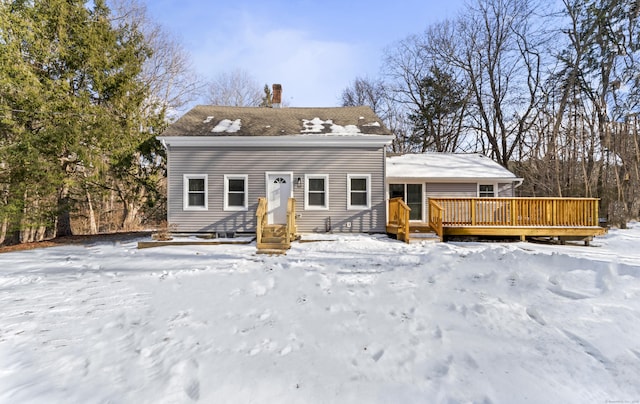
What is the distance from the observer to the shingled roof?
11.0 meters

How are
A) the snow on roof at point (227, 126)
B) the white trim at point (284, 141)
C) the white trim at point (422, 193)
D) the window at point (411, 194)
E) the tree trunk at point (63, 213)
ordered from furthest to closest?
the window at point (411, 194) < the white trim at point (422, 193) < the tree trunk at point (63, 213) < the snow on roof at point (227, 126) < the white trim at point (284, 141)

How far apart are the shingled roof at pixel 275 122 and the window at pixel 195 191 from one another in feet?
5.35

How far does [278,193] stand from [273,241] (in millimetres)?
2894

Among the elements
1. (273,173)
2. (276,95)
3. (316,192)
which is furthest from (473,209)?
(276,95)

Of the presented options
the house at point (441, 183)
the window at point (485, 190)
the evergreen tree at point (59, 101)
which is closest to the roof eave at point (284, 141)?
the house at point (441, 183)

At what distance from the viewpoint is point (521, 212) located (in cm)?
948

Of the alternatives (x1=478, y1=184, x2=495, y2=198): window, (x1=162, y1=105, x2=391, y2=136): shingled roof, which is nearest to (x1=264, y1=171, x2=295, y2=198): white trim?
(x1=162, y1=105, x2=391, y2=136): shingled roof

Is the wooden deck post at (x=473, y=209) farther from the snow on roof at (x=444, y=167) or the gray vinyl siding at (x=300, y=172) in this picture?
the gray vinyl siding at (x=300, y=172)

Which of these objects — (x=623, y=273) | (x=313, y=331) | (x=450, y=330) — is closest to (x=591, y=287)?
(x=623, y=273)

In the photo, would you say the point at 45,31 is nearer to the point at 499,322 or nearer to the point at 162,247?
the point at 162,247

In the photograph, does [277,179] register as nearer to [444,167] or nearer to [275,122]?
[275,122]

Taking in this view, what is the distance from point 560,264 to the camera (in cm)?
490

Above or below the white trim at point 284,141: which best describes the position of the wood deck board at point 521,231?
below

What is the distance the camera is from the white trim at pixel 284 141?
10.6m
